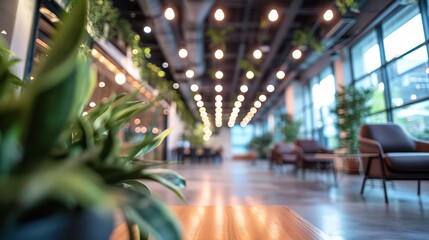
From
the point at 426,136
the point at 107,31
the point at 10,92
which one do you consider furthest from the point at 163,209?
the point at 426,136

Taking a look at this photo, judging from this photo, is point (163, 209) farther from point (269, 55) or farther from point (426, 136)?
point (269, 55)

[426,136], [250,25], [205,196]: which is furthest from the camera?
[250,25]

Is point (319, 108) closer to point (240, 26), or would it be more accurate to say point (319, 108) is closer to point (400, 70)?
point (400, 70)

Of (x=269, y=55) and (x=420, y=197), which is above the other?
(x=269, y=55)

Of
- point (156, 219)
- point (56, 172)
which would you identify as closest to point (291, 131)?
point (156, 219)

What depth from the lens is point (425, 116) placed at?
4883 millimetres

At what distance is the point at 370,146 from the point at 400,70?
3589 millimetres

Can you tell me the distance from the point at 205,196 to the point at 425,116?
480cm

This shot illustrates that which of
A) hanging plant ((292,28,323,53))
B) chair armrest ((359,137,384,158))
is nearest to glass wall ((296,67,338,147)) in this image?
hanging plant ((292,28,323,53))

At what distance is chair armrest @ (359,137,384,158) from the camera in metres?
3.01

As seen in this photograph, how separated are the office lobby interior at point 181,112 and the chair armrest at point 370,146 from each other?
26 millimetres

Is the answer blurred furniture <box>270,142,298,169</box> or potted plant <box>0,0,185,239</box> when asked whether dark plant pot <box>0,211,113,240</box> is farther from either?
blurred furniture <box>270,142,298,169</box>

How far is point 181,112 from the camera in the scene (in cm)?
1187

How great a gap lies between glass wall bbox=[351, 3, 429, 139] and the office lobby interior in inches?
1.3
